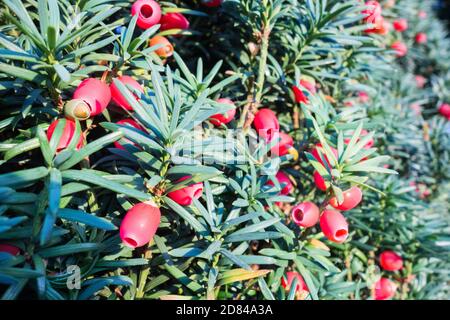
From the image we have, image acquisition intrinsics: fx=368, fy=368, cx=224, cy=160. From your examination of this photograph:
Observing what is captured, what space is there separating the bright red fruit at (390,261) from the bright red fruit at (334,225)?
488 mm

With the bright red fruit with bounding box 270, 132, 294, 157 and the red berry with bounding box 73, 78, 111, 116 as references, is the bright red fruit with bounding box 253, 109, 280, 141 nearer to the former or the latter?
the bright red fruit with bounding box 270, 132, 294, 157

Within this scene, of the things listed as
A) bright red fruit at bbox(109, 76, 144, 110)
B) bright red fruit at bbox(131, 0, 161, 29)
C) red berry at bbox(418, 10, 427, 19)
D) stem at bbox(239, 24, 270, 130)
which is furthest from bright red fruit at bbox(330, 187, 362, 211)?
red berry at bbox(418, 10, 427, 19)

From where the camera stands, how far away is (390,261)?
136 cm

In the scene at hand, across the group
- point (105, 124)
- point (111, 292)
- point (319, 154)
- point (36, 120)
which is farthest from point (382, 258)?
point (36, 120)

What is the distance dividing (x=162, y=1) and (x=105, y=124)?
2.00 ft

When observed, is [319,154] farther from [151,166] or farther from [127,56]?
[127,56]

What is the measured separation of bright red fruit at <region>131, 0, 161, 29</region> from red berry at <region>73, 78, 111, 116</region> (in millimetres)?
288

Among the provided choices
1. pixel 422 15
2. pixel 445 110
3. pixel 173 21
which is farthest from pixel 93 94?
pixel 422 15

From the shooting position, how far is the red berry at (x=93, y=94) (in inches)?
31.4

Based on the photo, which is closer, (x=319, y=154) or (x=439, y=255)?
(x=319, y=154)

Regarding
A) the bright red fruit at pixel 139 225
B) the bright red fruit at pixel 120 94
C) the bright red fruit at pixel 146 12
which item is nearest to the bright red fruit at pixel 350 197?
the bright red fruit at pixel 139 225

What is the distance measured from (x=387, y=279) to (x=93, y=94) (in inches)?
47.8

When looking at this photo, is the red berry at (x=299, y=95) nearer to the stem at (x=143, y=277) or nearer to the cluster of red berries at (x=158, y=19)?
the cluster of red berries at (x=158, y=19)

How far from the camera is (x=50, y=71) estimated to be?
80 centimetres
